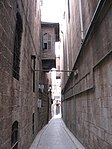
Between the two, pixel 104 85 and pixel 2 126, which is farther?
pixel 104 85

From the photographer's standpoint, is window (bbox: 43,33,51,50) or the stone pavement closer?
the stone pavement

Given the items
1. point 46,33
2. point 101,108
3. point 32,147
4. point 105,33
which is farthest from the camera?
point 46,33

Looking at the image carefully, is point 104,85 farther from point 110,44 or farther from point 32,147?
point 32,147

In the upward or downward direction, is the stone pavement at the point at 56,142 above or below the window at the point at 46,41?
below

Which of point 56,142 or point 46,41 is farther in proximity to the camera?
point 46,41

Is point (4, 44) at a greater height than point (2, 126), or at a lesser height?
greater

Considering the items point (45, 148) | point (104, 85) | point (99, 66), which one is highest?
point (99, 66)

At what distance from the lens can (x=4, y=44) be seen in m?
4.17

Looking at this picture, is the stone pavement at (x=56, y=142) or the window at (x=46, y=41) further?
the window at (x=46, y=41)

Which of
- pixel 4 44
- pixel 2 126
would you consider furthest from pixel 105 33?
pixel 2 126

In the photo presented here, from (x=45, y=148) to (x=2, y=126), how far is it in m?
6.11

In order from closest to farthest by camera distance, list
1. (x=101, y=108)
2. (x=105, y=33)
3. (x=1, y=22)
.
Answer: (x=1, y=22) < (x=105, y=33) < (x=101, y=108)

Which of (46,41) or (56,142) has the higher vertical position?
(46,41)

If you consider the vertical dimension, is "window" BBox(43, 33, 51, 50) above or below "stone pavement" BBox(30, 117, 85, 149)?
above
